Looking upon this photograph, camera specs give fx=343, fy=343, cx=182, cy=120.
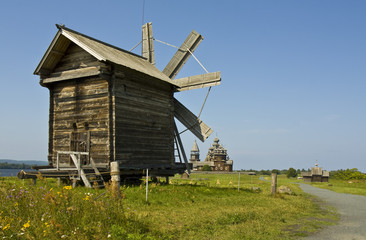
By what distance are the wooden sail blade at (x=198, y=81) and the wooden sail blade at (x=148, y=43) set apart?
11.3 ft

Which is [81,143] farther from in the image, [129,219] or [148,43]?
[148,43]

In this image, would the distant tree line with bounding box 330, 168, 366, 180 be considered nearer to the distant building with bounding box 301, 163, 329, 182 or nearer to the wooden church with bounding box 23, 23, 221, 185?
the distant building with bounding box 301, 163, 329, 182

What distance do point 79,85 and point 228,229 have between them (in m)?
12.0

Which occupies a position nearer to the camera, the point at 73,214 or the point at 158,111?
the point at 73,214

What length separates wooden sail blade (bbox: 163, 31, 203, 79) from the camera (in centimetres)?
2408

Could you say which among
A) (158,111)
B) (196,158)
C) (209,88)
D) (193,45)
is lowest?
(196,158)

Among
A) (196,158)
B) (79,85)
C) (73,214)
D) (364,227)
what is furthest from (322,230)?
(196,158)

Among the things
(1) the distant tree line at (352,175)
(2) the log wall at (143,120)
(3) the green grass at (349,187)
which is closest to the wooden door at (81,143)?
(2) the log wall at (143,120)

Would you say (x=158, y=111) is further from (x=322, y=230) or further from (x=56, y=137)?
(x=322, y=230)

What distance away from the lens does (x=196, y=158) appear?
103438mm

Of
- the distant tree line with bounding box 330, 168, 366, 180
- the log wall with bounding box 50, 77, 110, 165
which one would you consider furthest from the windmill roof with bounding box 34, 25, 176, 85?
the distant tree line with bounding box 330, 168, 366, 180

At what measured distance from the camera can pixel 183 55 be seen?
24219mm

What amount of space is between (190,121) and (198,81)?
2700 mm

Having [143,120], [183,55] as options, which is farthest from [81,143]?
[183,55]
